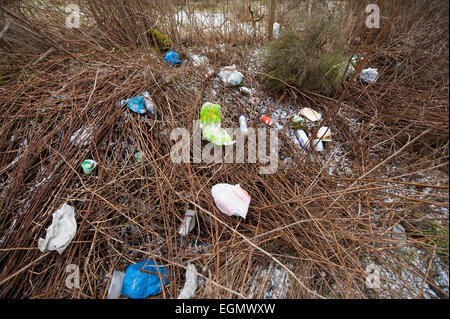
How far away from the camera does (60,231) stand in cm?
102

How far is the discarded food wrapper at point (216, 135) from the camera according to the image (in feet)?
4.58

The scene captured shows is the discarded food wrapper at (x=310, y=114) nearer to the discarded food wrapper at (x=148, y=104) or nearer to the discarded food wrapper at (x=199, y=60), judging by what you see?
the discarded food wrapper at (x=199, y=60)

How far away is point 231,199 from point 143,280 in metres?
0.62

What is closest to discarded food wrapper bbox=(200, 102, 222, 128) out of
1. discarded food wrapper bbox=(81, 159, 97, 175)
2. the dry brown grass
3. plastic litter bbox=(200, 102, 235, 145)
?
plastic litter bbox=(200, 102, 235, 145)

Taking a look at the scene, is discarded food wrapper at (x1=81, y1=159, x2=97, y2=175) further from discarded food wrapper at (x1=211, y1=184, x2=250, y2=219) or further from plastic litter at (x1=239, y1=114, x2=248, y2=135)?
plastic litter at (x1=239, y1=114, x2=248, y2=135)

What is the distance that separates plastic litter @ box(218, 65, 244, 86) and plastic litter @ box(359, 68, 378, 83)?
4.15 feet

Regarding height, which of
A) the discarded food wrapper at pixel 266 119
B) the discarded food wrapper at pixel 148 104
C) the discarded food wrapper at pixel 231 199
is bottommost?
the discarded food wrapper at pixel 231 199

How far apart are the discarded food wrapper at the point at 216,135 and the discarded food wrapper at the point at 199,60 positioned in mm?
963

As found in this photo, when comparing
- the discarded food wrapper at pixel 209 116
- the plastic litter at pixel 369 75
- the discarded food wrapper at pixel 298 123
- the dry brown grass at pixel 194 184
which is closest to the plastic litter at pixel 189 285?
the dry brown grass at pixel 194 184

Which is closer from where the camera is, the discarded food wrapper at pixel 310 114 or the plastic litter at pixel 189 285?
the plastic litter at pixel 189 285

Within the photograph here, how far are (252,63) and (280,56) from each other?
51cm

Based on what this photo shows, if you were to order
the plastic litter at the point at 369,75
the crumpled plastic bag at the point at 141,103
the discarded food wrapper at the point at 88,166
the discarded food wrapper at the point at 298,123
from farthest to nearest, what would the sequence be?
the plastic litter at the point at 369,75 < the discarded food wrapper at the point at 298,123 < the crumpled plastic bag at the point at 141,103 < the discarded food wrapper at the point at 88,166

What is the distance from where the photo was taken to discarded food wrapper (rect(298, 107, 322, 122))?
1699 mm

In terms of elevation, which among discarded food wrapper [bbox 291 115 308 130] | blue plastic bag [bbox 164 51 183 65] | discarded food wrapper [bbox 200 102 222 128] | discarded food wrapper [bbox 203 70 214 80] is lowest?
discarded food wrapper [bbox 291 115 308 130]
